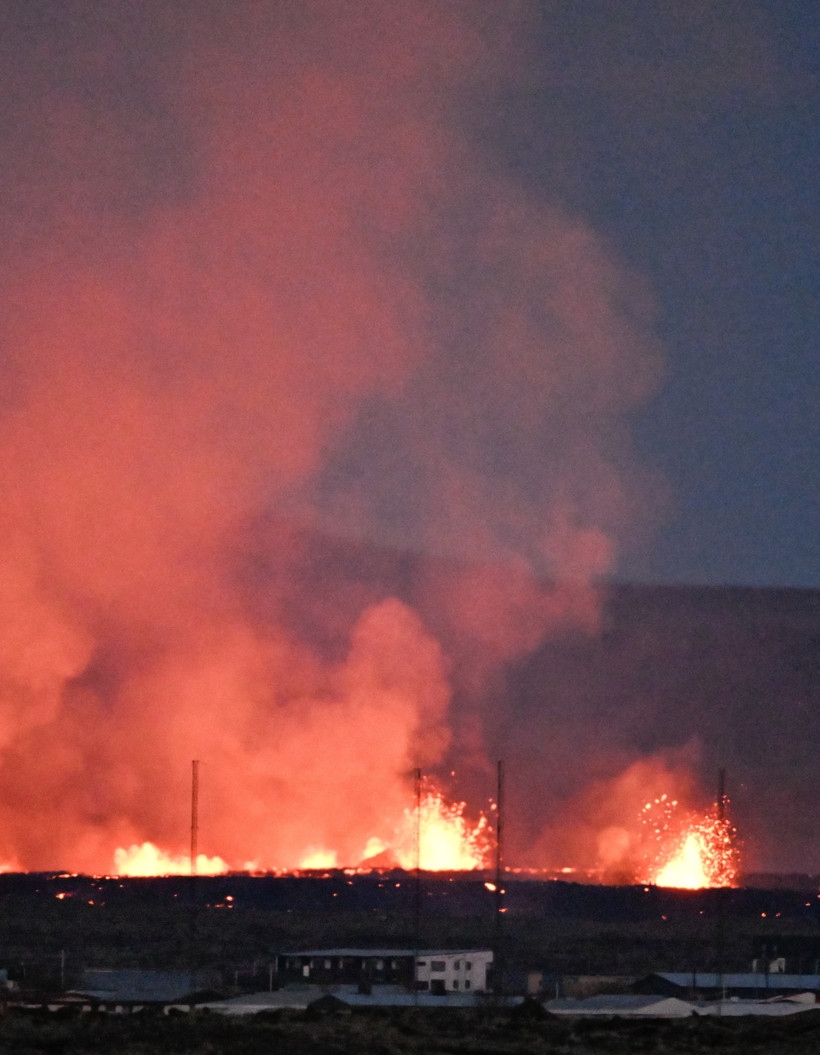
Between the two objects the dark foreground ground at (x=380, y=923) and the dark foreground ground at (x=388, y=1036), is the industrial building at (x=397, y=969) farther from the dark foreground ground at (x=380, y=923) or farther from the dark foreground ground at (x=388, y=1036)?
the dark foreground ground at (x=388, y=1036)

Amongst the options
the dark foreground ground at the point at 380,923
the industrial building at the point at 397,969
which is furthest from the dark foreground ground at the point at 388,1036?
the dark foreground ground at the point at 380,923

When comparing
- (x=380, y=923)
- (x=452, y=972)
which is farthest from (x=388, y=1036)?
(x=380, y=923)

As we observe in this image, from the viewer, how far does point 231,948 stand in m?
97.9

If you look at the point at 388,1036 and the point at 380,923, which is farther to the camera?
the point at 380,923

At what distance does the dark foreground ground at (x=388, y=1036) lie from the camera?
1550 inches

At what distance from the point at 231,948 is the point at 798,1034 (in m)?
56.7

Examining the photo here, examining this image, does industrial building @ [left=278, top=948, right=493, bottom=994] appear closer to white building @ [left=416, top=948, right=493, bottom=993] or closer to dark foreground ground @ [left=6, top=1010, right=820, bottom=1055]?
white building @ [left=416, top=948, right=493, bottom=993]

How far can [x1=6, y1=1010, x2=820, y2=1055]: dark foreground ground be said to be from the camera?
39375mm

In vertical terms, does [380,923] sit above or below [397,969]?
above

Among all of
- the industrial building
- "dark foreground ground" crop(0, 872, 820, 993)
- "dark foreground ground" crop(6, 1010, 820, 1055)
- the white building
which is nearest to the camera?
"dark foreground ground" crop(6, 1010, 820, 1055)

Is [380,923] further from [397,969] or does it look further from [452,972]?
[452,972]

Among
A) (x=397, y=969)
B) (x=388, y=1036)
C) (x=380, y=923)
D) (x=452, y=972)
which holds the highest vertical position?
(x=380, y=923)

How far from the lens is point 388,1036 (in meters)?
41.3

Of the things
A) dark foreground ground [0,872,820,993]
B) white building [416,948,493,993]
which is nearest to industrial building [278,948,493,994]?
white building [416,948,493,993]
